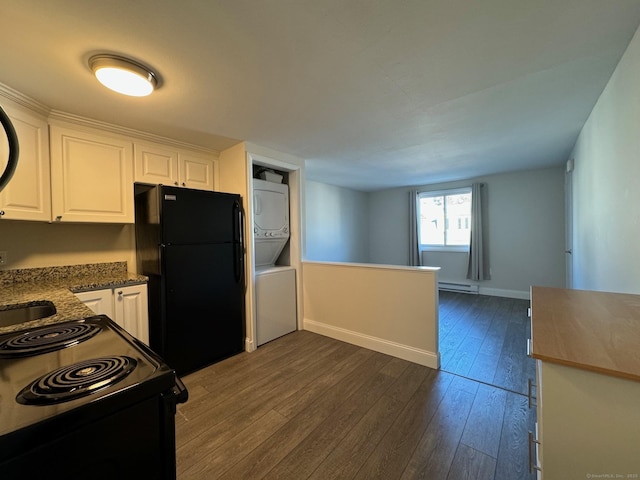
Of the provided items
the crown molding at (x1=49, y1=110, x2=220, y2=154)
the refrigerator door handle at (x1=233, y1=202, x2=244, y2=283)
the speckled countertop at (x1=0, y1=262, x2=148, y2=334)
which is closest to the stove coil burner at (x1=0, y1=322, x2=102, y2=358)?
the speckled countertop at (x1=0, y1=262, x2=148, y2=334)

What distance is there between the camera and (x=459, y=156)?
11.5ft

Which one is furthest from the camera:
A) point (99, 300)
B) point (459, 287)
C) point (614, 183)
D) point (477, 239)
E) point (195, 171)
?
point (459, 287)

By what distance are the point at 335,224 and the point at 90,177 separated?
4184 millimetres

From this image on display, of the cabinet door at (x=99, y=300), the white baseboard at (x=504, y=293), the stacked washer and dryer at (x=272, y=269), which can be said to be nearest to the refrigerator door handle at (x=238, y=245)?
the stacked washer and dryer at (x=272, y=269)

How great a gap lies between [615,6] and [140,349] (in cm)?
237

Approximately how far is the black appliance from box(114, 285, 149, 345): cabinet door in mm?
1367

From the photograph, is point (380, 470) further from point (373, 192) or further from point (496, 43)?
point (373, 192)

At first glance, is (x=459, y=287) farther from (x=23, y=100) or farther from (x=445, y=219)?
(x=23, y=100)

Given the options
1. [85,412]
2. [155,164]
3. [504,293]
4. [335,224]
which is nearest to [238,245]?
[155,164]

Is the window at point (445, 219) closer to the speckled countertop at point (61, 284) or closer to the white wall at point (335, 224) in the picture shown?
the white wall at point (335, 224)

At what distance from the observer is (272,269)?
3.18 m

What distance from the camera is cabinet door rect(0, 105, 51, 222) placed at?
1741mm

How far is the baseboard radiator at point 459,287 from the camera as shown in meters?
4.98

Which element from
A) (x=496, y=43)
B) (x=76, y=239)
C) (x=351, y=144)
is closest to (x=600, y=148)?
(x=496, y=43)
